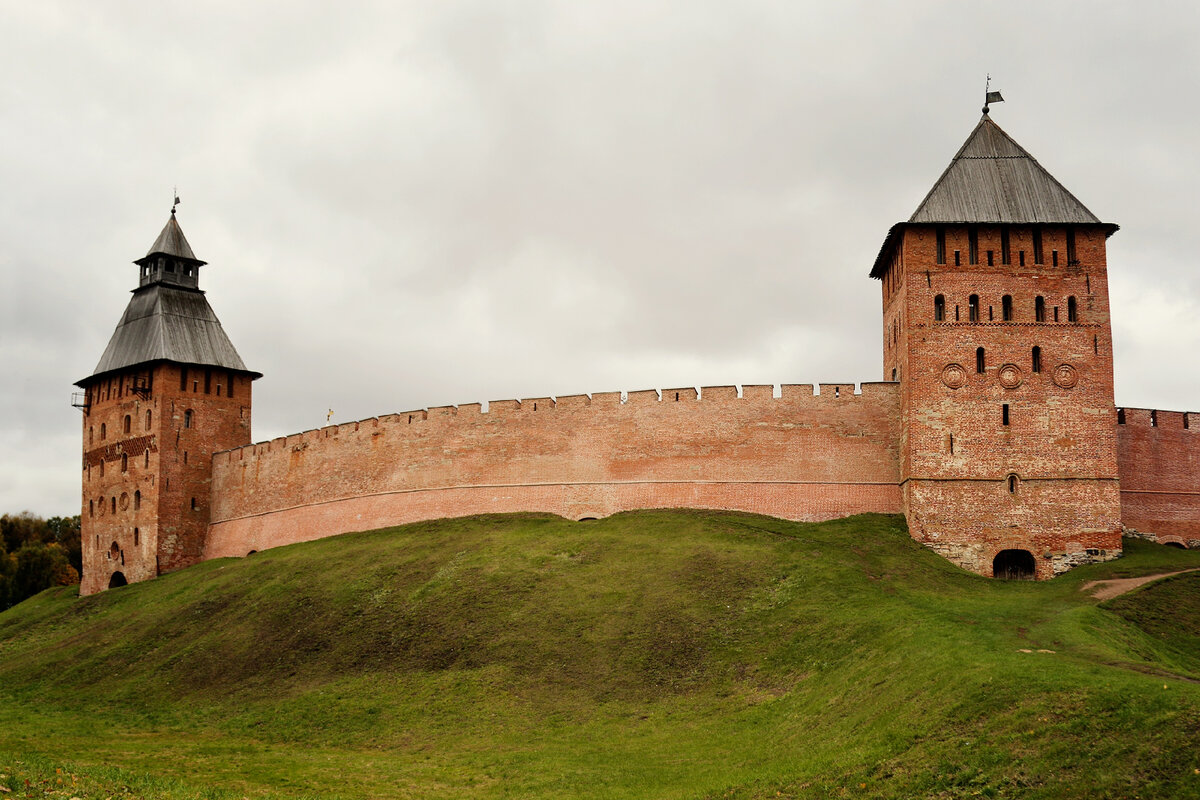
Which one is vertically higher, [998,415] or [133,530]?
[998,415]

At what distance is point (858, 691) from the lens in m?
20.9

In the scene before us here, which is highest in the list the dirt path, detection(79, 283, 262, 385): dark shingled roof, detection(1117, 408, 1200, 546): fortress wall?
detection(79, 283, 262, 385): dark shingled roof

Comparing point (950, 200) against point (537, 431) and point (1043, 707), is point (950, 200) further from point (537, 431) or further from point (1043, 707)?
point (1043, 707)

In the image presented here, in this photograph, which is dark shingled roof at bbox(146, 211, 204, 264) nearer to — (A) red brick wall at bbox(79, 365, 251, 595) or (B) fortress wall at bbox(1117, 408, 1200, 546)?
(A) red brick wall at bbox(79, 365, 251, 595)

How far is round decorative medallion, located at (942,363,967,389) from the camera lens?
3312 centimetres

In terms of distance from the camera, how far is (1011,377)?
3306 centimetres

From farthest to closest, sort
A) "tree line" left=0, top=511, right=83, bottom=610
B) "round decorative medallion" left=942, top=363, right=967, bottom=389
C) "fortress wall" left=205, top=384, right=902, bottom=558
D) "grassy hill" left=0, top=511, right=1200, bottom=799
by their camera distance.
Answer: "tree line" left=0, top=511, right=83, bottom=610, "fortress wall" left=205, top=384, right=902, bottom=558, "round decorative medallion" left=942, top=363, right=967, bottom=389, "grassy hill" left=0, top=511, right=1200, bottom=799

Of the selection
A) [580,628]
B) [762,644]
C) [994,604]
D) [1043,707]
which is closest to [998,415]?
[994,604]

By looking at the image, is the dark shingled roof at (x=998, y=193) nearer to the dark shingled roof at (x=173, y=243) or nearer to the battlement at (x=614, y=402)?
the battlement at (x=614, y=402)

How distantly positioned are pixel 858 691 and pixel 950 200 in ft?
61.3

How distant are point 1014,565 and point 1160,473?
6494 millimetres

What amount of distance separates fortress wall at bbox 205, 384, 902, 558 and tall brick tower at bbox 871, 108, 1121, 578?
5.99ft

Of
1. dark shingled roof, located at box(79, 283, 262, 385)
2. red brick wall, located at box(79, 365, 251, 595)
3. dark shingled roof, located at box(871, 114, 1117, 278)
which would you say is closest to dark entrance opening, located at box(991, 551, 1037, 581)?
dark shingled roof, located at box(871, 114, 1117, 278)

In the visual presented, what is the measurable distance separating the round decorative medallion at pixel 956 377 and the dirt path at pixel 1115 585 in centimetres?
665
